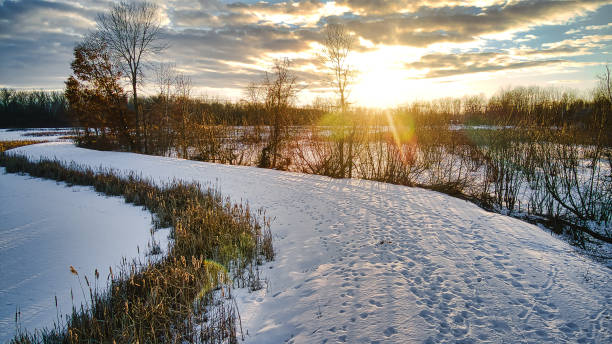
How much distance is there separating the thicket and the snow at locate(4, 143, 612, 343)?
0.35 meters

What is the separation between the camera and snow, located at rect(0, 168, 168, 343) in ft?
13.9

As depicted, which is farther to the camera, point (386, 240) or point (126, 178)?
point (126, 178)

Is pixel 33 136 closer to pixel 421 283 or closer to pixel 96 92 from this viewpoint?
pixel 96 92

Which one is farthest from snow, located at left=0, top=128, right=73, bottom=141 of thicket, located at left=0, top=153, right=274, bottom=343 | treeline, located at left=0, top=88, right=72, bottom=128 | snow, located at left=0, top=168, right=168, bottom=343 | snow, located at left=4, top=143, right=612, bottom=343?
snow, located at left=4, top=143, right=612, bottom=343

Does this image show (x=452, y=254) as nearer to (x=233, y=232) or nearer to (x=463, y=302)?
(x=463, y=302)

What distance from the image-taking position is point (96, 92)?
22.8m

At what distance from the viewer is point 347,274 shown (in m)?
4.26

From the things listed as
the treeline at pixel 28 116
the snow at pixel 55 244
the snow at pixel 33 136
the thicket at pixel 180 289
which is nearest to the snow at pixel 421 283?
the thicket at pixel 180 289

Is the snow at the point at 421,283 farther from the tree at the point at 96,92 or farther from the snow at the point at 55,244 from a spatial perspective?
the tree at the point at 96,92

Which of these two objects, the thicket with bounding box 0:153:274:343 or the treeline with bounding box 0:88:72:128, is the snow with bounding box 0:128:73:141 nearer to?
the treeline with bounding box 0:88:72:128

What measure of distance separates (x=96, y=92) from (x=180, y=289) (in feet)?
85.6

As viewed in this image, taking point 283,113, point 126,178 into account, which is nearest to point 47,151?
point 126,178

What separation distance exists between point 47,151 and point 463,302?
28.3 meters

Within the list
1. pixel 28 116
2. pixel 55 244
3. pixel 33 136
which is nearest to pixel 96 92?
pixel 55 244
